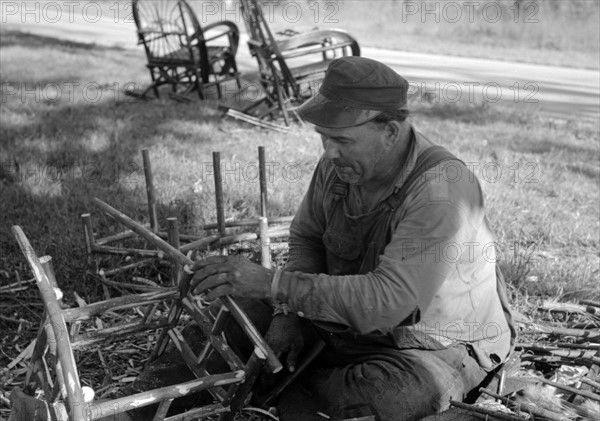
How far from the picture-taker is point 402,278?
2424 millimetres

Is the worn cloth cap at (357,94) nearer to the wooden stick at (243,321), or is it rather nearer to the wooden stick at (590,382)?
the wooden stick at (243,321)

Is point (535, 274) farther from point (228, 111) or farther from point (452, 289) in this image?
point (228, 111)

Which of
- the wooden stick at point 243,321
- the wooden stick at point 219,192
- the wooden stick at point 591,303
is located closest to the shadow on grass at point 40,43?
the wooden stick at point 219,192

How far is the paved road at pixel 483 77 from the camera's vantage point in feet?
30.9

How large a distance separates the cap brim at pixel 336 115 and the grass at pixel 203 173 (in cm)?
184

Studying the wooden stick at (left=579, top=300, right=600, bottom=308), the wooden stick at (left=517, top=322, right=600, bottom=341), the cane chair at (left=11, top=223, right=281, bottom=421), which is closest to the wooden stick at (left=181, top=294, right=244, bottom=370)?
the cane chair at (left=11, top=223, right=281, bottom=421)

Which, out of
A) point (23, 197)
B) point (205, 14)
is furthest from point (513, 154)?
point (205, 14)

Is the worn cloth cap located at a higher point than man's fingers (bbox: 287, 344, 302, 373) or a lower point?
higher

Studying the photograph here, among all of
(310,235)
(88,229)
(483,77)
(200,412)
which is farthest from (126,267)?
(483,77)

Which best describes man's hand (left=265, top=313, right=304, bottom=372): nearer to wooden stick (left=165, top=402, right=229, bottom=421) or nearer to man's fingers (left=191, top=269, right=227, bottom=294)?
wooden stick (left=165, top=402, right=229, bottom=421)

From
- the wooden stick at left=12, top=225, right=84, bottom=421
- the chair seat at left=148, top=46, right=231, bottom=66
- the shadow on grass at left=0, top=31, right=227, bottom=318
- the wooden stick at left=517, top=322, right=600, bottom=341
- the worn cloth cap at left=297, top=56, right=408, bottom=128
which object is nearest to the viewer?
the wooden stick at left=12, top=225, right=84, bottom=421

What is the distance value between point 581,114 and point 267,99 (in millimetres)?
3884

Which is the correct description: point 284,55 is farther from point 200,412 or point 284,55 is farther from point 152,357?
point 200,412

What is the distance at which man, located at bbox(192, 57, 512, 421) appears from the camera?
8.04ft
